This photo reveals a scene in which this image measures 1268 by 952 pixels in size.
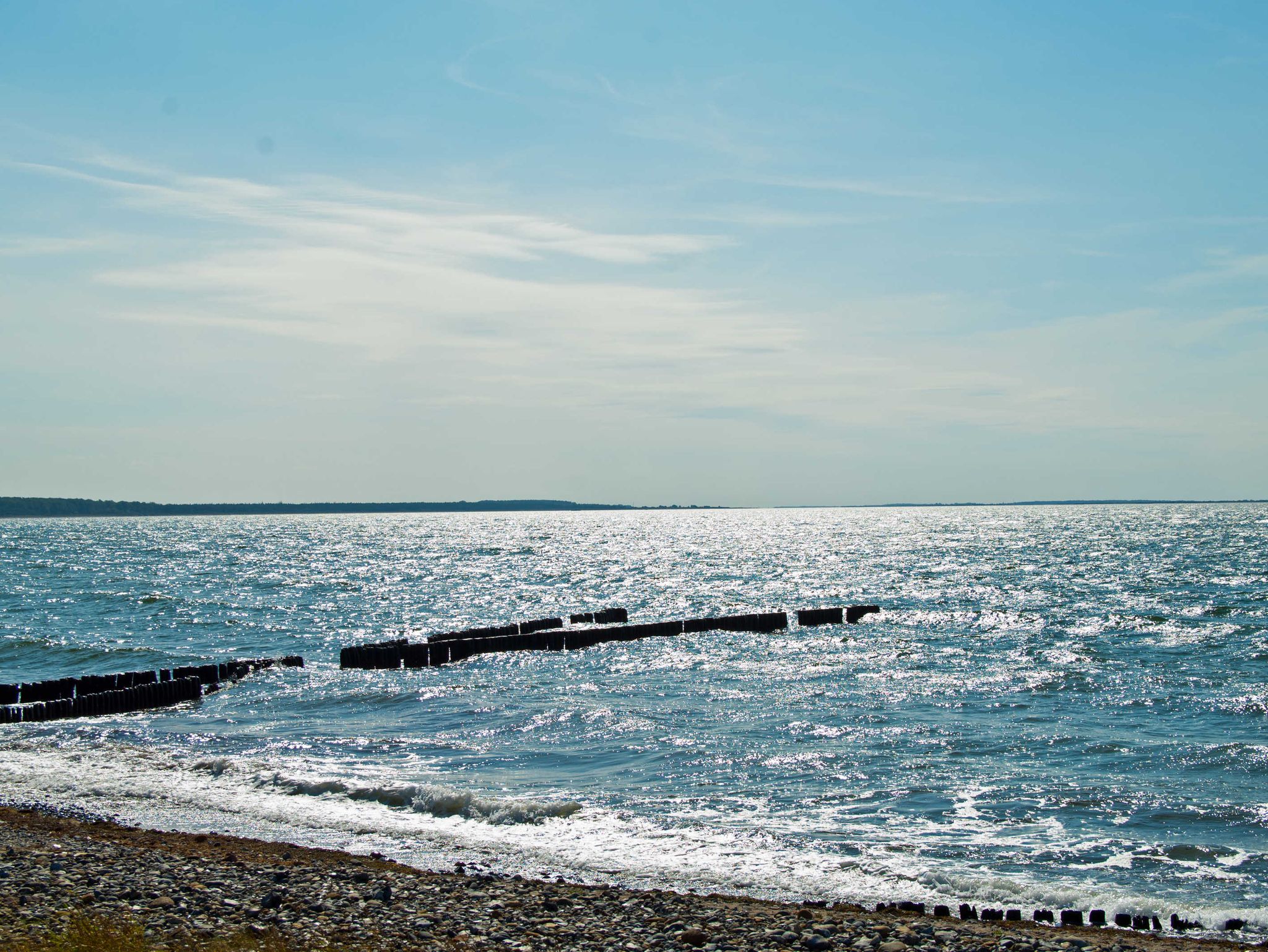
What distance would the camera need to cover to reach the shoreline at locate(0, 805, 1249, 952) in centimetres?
1144

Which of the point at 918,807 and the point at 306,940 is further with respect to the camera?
the point at 918,807

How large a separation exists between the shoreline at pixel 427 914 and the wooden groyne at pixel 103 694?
15.5 meters

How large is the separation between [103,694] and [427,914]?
834 inches

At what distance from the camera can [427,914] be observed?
40.4 ft

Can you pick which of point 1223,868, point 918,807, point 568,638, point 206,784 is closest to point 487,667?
point 568,638

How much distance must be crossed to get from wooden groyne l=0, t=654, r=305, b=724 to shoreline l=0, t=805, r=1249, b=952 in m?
15.5

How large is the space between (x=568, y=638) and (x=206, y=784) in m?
25.1

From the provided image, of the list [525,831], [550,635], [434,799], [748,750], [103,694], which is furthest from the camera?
[550,635]

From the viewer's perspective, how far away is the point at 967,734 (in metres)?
25.1

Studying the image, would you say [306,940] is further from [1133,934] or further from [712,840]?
[1133,934]

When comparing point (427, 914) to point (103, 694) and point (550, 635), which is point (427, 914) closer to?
point (103, 694)

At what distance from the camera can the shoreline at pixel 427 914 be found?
11.4m

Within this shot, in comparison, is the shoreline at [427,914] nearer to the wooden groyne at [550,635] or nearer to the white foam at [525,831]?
the white foam at [525,831]

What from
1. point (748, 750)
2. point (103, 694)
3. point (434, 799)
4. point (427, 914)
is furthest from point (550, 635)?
point (427, 914)
